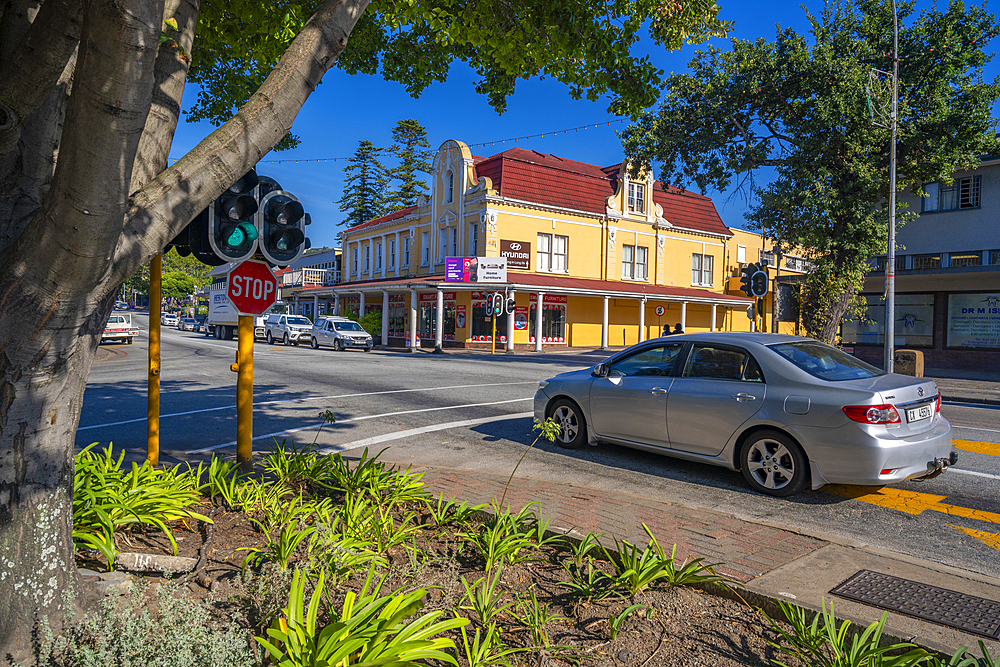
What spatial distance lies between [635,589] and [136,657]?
7.41 ft

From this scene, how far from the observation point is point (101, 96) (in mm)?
2172

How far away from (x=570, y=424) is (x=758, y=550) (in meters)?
3.82

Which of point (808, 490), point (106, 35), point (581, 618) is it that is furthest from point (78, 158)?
point (808, 490)

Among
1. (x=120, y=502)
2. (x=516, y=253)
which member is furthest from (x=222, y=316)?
(x=120, y=502)

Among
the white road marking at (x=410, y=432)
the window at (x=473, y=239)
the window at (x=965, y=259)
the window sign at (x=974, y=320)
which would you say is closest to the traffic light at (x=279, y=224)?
the white road marking at (x=410, y=432)

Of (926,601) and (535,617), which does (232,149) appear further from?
(926,601)

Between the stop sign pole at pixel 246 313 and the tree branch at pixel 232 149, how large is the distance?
282 cm

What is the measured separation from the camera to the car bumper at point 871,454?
5.39 m

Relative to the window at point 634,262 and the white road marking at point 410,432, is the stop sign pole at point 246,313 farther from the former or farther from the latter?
the window at point 634,262

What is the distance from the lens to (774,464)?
19.6 feet

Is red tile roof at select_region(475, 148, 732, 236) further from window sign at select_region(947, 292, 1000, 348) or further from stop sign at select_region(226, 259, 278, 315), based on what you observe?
stop sign at select_region(226, 259, 278, 315)

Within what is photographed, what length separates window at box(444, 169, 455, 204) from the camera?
38094mm

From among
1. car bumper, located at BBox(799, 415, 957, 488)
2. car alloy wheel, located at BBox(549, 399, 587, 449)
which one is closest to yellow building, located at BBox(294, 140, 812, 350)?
car alloy wheel, located at BBox(549, 399, 587, 449)

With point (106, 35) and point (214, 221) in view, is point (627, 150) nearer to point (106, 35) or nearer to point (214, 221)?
point (214, 221)
